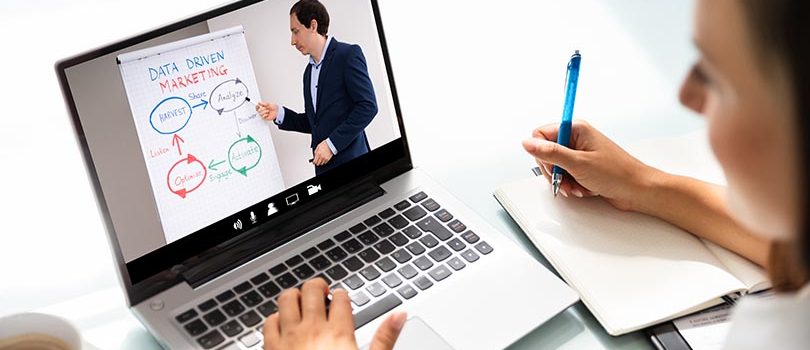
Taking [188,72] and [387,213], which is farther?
[387,213]

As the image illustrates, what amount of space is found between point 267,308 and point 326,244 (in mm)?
100

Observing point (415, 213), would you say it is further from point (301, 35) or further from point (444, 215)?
point (301, 35)

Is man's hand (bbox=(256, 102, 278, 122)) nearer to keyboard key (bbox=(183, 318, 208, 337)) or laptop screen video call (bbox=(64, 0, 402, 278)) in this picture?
laptop screen video call (bbox=(64, 0, 402, 278))

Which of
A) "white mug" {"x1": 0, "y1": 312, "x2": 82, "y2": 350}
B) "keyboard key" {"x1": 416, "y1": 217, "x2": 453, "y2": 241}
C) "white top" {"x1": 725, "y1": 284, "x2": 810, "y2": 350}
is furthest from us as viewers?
"keyboard key" {"x1": 416, "y1": 217, "x2": 453, "y2": 241}

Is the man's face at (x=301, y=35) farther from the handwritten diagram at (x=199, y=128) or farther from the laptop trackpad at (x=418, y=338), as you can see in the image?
the laptop trackpad at (x=418, y=338)

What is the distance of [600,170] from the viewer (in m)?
0.91

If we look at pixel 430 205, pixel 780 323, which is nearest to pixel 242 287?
pixel 430 205

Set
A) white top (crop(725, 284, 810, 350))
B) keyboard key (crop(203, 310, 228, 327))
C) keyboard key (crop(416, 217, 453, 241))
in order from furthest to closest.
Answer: keyboard key (crop(416, 217, 453, 241)), keyboard key (crop(203, 310, 228, 327)), white top (crop(725, 284, 810, 350))

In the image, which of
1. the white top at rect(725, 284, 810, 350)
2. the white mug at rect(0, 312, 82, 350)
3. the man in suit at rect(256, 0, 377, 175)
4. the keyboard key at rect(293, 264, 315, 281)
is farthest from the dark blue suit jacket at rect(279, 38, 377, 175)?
the white top at rect(725, 284, 810, 350)

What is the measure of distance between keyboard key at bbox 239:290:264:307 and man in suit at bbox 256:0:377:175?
0.15m

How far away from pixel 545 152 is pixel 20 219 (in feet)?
1.87

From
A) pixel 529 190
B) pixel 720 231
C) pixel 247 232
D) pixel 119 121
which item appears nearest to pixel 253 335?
pixel 247 232

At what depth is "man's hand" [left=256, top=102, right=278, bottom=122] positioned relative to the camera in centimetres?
85

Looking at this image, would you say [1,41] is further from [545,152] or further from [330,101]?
[545,152]
